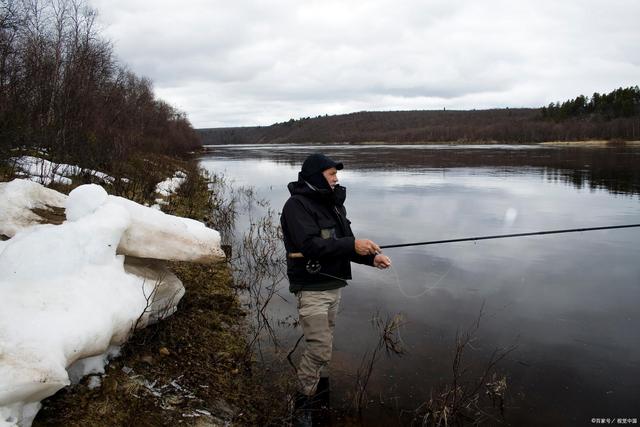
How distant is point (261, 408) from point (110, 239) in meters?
2.05

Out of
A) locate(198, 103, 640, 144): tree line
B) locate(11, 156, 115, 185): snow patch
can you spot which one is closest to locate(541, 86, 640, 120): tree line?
locate(198, 103, 640, 144): tree line

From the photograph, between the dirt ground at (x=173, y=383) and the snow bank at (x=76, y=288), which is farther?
the dirt ground at (x=173, y=383)

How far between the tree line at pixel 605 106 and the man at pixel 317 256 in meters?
110

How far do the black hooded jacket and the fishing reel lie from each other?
0.08 feet

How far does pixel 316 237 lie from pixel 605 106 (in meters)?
117

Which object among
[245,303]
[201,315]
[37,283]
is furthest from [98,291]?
[245,303]

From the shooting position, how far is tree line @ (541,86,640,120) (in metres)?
93.6

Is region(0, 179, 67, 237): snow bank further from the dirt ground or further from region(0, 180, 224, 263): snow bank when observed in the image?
the dirt ground

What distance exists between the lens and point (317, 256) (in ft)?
12.4

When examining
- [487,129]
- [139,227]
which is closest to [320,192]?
[139,227]

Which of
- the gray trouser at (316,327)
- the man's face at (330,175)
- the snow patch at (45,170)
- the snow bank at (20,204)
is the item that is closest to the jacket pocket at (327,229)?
the man's face at (330,175)

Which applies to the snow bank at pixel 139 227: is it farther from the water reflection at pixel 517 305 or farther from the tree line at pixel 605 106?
the tree line at pixel 605 106

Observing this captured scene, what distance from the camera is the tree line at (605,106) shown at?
9362 centimetres

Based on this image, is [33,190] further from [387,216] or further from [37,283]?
[387,216]
